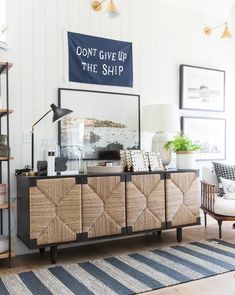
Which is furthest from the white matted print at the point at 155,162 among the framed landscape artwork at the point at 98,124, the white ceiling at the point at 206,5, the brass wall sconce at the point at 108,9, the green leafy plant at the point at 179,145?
the white ceiling at the point at 206,5

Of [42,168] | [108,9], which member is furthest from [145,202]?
[108,9]

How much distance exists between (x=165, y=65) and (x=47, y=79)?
5.18 ft

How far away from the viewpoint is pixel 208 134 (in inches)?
180

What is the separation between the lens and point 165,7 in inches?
165

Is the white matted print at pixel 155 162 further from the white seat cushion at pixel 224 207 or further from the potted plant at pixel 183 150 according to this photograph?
the white seat cushion at pixel 224 207

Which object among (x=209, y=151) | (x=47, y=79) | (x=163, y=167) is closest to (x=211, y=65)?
(x=209, y=151)

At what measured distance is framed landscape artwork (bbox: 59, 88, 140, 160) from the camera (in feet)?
11.6

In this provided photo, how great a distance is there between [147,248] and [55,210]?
1116 mm

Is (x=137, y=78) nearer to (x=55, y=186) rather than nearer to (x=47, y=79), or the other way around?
(x=47, y=79)

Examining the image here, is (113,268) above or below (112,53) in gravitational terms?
below

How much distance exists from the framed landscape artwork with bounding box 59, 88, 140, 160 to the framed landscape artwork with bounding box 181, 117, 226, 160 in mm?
829

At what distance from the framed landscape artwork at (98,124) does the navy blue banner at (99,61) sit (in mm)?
165

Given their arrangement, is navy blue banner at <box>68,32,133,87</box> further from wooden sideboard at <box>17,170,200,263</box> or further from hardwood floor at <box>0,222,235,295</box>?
hardwood floor at <box>0,222,235,295</box>

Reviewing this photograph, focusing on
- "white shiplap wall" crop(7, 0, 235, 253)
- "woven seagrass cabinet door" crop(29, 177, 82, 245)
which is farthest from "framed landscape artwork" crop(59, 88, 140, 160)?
"woven seagrass cabinet door" crop(29, 177, 82, 245)
